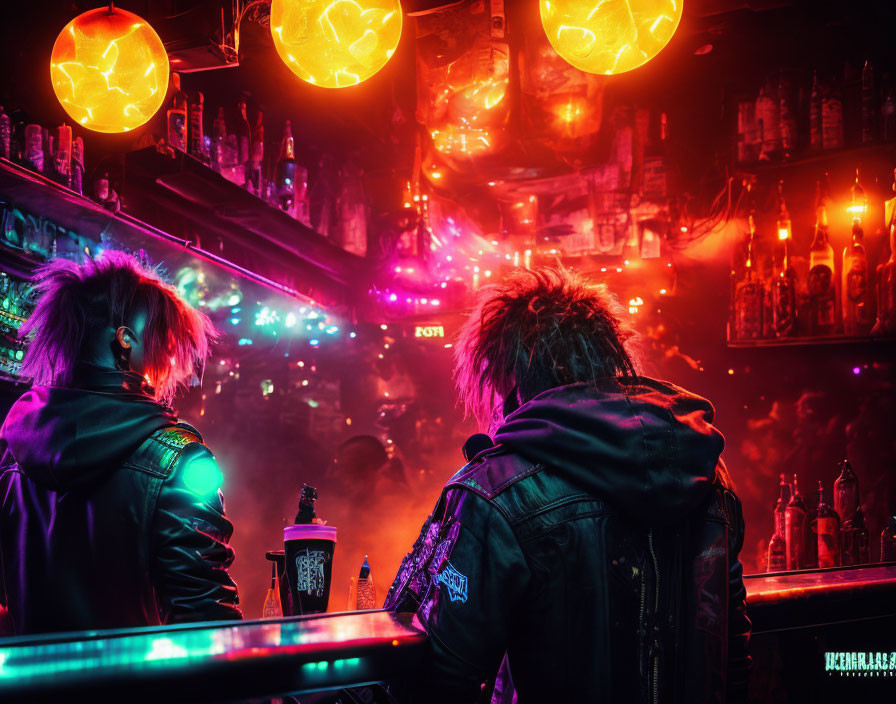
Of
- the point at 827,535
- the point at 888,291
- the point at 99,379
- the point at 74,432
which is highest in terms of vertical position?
the point at 888,291

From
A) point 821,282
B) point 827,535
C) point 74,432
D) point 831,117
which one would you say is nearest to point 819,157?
point 831,117

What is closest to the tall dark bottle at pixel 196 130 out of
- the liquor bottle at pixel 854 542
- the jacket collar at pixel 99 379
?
the jacket collar at pixel 99 379

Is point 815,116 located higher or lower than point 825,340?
higher

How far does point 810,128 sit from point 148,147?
3998 millimetres

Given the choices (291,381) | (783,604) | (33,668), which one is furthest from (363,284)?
(33,668)

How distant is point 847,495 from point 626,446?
336 centimetres

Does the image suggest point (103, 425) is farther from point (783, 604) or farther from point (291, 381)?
point (291, 381)

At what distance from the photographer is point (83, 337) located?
1.83 meters

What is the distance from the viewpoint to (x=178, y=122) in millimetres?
3543

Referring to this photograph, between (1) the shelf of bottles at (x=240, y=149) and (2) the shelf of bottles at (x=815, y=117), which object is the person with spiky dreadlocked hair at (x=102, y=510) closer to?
(1) the shelf of bottles at (x=240, y=149)

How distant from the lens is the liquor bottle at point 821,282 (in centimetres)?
407

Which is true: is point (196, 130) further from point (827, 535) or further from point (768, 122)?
point (827, 535)

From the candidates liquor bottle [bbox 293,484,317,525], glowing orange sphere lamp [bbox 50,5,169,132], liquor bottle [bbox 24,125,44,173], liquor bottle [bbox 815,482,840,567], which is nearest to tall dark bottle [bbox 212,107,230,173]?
liquor bottle [bbox 24,125,44,173]

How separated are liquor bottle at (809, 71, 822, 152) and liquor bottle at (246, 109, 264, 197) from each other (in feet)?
12.0
